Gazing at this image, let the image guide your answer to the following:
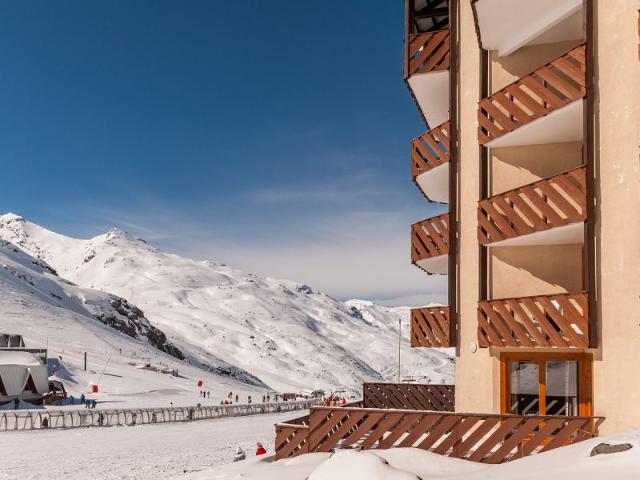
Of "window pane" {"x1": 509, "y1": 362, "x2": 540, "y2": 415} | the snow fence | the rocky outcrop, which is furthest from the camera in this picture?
the rocky outcrop

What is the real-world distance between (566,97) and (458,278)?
6.14 m

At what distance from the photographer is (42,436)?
3756 cm

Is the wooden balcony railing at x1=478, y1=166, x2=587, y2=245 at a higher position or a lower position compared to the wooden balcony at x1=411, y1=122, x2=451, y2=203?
lower

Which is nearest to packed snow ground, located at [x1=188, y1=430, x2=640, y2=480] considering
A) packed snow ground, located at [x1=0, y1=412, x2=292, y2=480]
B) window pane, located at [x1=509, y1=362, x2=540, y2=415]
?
window pane, located at [x1=509, y1=362, x2=540, y2=415]

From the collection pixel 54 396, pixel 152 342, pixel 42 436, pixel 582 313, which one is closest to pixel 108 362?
pixel 54 396

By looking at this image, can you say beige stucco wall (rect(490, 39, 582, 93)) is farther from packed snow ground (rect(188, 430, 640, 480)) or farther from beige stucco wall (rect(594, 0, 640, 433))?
packed snow ground (rect(188, 430, 640, 480))

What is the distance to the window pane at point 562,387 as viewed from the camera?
1677 cm

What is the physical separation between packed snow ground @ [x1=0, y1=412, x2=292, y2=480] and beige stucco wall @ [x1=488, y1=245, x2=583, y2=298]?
43.8ft

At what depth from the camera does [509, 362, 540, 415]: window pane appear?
17594mm

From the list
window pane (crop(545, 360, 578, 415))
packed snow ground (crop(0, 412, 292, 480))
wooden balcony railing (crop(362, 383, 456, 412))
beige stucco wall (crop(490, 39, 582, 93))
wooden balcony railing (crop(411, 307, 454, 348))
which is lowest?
packed snow ground (crop(0, 412, 292, 480))

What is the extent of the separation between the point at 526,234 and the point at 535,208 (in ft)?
2.32

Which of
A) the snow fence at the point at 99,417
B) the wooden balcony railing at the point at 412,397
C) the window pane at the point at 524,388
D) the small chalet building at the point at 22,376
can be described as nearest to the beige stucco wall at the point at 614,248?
the window pane at the point at 524,388

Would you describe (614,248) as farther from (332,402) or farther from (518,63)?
(332,402)

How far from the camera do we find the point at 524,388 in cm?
1784
